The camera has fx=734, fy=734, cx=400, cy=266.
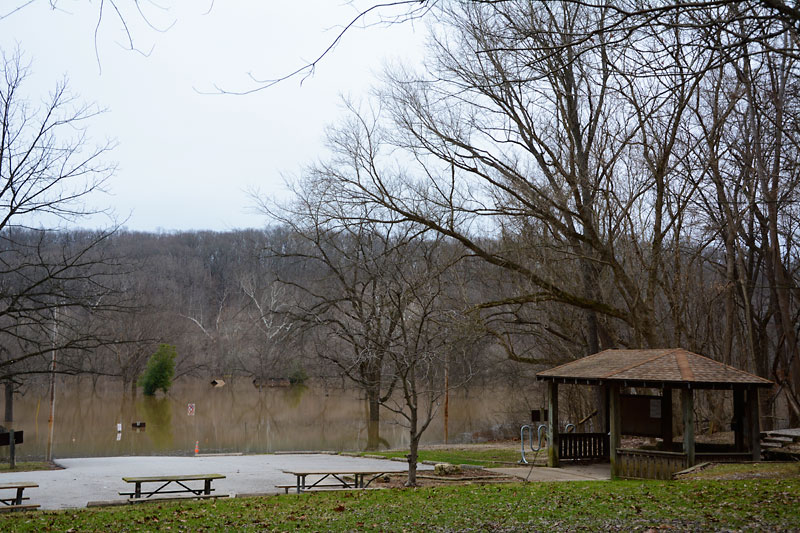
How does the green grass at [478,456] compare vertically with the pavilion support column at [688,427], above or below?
below

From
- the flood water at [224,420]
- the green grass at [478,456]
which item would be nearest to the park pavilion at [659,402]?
the green grass at [478,456]

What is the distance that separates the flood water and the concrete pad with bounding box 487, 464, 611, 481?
14.1 m

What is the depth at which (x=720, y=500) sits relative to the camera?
945 cm

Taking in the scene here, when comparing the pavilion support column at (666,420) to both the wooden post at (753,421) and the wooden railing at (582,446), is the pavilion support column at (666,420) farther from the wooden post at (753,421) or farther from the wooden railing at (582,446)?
the wooden railing at (582,446)


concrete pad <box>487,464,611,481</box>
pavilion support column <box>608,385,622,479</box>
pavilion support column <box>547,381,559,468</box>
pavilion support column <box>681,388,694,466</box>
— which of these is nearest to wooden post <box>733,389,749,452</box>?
pavilion support column <box>681,388,694,466</box>

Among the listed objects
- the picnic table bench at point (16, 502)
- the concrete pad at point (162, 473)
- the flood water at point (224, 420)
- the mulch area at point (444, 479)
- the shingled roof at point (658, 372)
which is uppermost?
the shingled roof at point (658, 372)

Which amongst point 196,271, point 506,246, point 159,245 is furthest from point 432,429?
point 159,245

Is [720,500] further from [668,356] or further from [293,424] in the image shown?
[293,424]

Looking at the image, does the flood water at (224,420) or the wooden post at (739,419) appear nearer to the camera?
the wooden post at (739,419)

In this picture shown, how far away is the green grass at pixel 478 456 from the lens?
19909mm

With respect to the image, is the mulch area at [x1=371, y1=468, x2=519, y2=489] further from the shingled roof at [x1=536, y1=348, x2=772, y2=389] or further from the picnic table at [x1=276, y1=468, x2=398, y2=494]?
the shingled roof at [x1=536, y1=348, x2=772, y2=389]

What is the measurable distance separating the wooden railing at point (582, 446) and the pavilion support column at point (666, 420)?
2406mm

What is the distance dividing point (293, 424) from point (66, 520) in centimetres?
3360

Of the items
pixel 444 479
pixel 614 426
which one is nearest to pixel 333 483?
pixel 444 479
